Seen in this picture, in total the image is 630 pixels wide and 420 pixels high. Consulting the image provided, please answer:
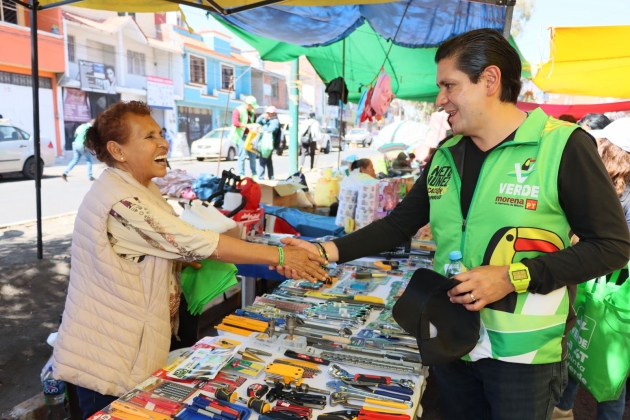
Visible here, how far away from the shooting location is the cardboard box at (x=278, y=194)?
551 centimetres

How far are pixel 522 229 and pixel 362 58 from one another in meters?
7.91

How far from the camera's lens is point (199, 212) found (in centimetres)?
279

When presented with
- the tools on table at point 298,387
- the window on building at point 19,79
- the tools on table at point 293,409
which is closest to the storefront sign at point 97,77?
the window on building at point 19,79

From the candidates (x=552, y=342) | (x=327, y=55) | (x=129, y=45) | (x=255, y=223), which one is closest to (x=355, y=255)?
(x=552, y=342)

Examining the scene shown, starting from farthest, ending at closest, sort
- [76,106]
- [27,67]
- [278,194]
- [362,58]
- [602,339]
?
1. [76,106]
2. [27,67]
3. [362,58]
4. [278,194]
5. [602,339]

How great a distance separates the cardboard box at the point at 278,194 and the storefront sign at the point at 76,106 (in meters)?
18.3

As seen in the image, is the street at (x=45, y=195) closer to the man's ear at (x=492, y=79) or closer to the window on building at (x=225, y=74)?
the man's ear at (x=492, y=79)

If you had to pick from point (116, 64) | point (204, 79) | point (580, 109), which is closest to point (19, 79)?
point (116, 64)

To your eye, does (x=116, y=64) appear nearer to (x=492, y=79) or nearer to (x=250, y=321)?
(x=250, y=321)

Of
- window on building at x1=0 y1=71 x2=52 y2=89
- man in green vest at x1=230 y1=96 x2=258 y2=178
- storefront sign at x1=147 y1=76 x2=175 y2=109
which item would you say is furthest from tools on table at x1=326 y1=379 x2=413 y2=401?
storefront sign at x1=147 y1=76 x2=175 y2=109

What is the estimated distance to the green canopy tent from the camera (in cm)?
736

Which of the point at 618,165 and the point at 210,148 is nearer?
the point at 618,165

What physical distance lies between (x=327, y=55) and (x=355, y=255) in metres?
7.34

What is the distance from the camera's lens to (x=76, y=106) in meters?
20.5
